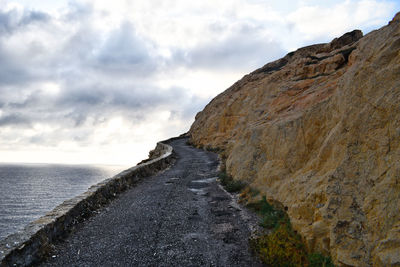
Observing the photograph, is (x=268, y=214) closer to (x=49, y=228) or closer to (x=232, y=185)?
(x=232, y=185)

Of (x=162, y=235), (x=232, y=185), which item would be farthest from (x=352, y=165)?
(x=232, y=185)

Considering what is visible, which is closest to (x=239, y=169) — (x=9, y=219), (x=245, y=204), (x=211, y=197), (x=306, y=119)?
(x=211, y=197)

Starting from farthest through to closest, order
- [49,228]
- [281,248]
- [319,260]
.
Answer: [49,228], [281,248], [319,260]

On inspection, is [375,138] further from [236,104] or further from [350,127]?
[236,104]

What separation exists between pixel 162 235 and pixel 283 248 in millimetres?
3578

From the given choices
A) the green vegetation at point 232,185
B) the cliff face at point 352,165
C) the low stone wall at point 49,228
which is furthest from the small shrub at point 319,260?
the green vegetation at point 232,185

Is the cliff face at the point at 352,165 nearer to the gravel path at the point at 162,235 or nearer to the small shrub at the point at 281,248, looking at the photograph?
the small shrub at the point at 281,248

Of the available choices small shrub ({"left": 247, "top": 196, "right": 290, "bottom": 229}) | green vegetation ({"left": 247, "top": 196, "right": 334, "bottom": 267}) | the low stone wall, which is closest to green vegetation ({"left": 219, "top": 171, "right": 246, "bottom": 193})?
small shrub ({"left": 247, "top": 196, "right": 290, "bottom": 229})

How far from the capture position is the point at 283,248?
664cm

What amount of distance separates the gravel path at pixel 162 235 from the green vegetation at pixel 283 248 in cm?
35

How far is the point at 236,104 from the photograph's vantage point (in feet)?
140

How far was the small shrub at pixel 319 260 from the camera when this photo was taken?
5484mm

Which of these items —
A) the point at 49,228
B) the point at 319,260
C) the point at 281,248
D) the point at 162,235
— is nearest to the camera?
the point at 319,260

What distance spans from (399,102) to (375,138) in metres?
0.87
